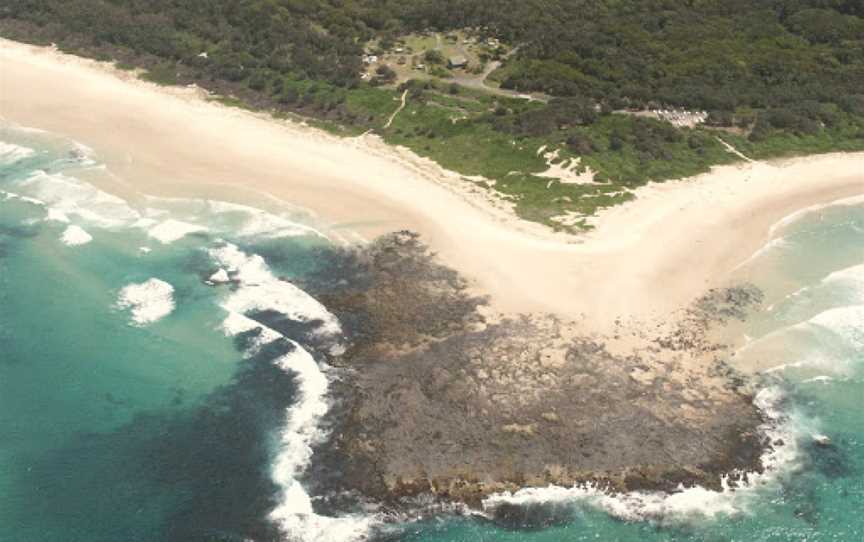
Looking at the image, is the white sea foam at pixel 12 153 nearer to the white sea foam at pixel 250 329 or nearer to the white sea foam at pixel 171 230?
the white sea foam at pixel 171 230

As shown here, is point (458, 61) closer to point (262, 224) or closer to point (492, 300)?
point (262, 224)

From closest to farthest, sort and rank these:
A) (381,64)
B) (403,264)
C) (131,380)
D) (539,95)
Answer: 1. (131,380)
2. (403,264)
3. (539,95)
4. (381,64)

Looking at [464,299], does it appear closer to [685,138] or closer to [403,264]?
[403,264]

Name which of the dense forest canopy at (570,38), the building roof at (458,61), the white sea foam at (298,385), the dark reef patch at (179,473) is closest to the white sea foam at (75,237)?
the white sea foam at (298,385)

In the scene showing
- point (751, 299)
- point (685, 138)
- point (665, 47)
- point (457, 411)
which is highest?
point (665, 47)

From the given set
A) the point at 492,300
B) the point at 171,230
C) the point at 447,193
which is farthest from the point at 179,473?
the point at 447,193

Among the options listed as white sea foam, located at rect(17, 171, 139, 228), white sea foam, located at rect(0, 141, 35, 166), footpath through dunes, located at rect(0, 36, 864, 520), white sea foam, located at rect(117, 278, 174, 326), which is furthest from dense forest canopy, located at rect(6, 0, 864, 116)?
white sea foam, located at rect(117, 278, 174, 326)

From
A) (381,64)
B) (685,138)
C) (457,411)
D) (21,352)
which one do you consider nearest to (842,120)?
(685,138)
